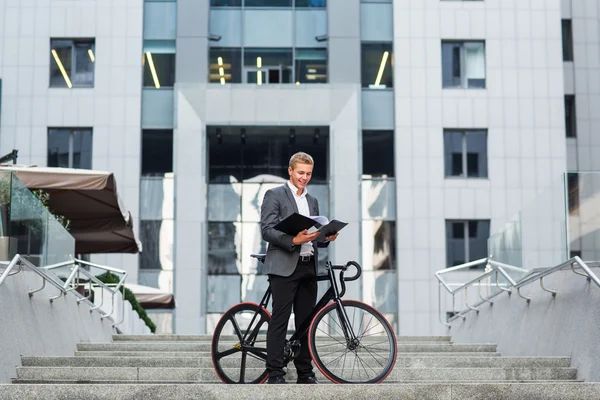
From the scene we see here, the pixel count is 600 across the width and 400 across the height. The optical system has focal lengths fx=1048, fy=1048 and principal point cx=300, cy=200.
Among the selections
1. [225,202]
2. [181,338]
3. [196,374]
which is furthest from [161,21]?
[196,374]

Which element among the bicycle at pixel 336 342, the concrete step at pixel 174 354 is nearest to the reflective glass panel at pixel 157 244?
the concrete step at pixel 174 354

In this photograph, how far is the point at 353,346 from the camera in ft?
26.1

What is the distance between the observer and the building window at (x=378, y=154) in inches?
1271

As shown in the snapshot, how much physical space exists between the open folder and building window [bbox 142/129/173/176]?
24284 mm

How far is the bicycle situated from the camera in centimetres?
785

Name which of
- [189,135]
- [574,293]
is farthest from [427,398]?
[189,135]

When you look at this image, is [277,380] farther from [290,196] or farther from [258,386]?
[290,196]

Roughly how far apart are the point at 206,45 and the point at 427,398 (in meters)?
26.2

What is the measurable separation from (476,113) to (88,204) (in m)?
17.6

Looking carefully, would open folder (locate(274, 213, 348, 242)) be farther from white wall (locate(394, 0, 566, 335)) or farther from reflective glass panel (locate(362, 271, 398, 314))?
white wall (locate(394, 0, 566, 335))

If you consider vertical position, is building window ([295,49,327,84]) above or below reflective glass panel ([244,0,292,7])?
below

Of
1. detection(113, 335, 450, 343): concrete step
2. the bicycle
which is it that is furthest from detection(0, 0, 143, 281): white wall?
the bicycle

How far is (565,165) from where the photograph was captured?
108 ft

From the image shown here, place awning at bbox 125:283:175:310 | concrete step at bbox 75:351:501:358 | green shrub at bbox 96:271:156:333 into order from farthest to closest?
awning at bbox 125:283:175:310
green shrub at bbox 96:271:156:333
concrete step at bbox 75:351:501:358
